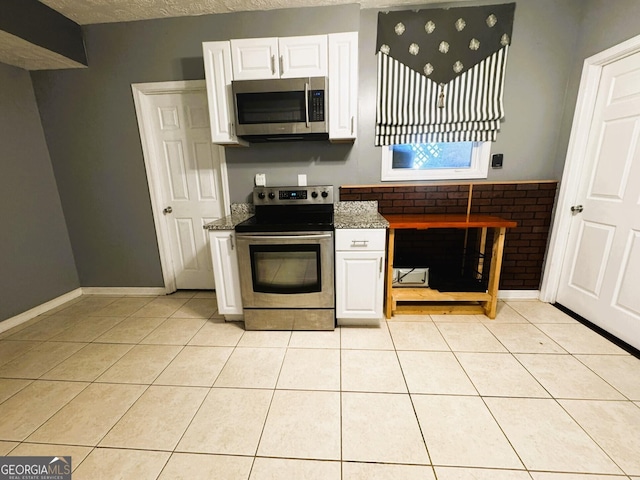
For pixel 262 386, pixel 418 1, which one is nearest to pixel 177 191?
pixel 262 386

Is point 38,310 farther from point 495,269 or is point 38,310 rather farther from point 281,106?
point 495,269

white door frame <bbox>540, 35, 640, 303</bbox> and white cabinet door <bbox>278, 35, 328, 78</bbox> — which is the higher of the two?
white cabinet door <bbox>278, 35, 328, 78</bbox>

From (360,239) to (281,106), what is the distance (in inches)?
47.7

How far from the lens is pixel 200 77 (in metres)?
2.52

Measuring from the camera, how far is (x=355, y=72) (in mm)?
2096

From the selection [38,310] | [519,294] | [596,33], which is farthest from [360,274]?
[38,310]

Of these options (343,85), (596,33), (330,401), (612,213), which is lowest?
(330,401)

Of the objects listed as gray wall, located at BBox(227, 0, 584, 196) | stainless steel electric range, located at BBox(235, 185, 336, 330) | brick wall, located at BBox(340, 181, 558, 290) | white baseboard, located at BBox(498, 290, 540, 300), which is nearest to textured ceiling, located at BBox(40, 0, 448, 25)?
gray wall, located at BBox(227, 0, 584, 196)

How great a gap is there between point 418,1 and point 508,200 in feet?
6.23

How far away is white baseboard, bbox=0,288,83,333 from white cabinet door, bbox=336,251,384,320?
2945 mm

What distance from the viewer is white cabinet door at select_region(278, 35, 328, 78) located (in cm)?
208

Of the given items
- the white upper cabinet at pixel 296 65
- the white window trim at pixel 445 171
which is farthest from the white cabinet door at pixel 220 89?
the white window trim at pixel 445 171

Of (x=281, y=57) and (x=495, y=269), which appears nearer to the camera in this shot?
(x=281, y=57)

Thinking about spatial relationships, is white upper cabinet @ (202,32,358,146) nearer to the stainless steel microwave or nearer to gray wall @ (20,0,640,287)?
the stainless steel microwave
